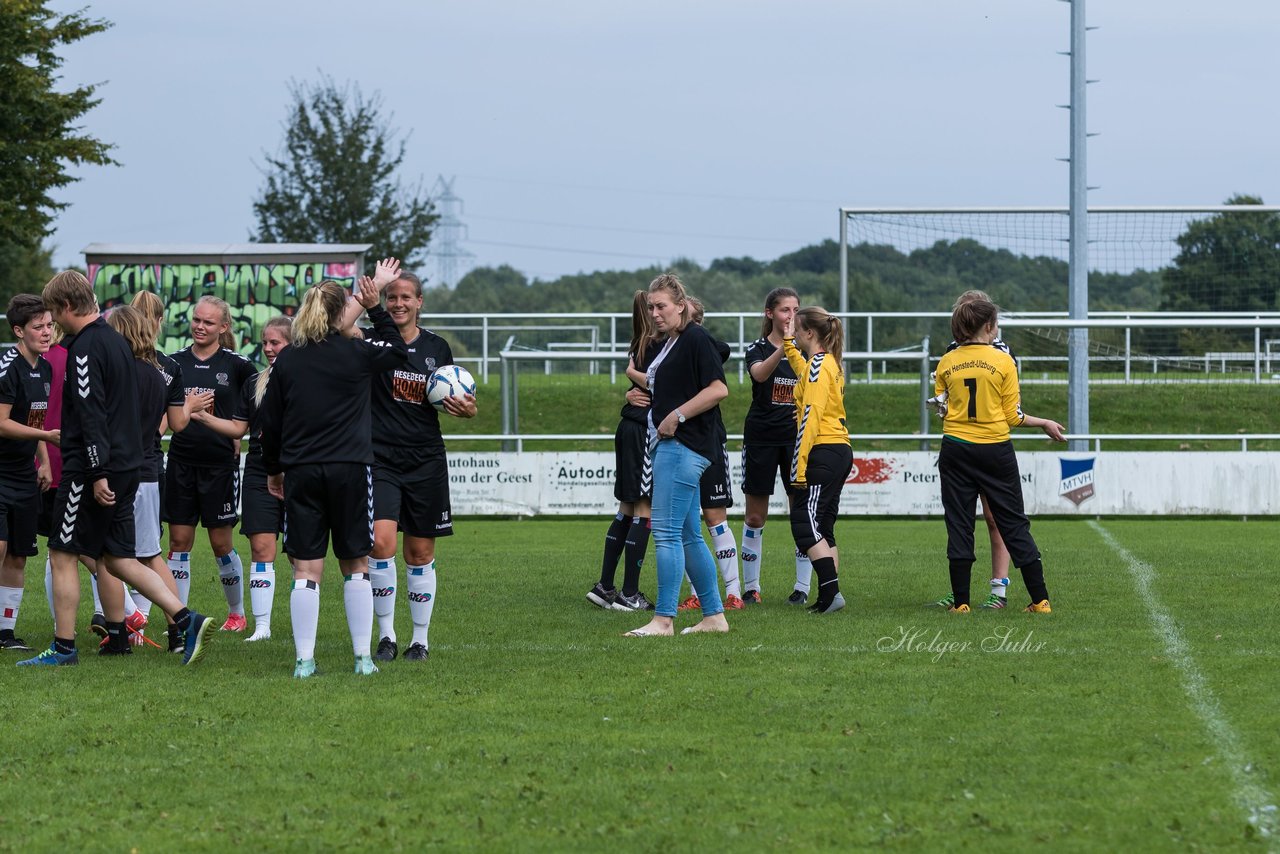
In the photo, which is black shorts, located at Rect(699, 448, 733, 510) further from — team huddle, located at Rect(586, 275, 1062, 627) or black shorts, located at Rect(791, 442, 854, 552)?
black shorts, located at Rect(791, 442, 854, 552)

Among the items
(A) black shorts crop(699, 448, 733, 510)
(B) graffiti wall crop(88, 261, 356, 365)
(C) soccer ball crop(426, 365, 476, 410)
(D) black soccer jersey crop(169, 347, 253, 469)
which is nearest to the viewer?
(C) soccer ball crop(426, 365, 476, 410)

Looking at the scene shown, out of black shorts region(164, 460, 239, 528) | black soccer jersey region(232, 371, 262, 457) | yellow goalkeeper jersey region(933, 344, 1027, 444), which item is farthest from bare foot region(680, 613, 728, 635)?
black shorts region(164, 460, 239, 528)

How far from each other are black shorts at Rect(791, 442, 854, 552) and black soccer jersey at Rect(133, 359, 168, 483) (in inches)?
151

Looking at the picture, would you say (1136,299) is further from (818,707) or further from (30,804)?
(30,804)

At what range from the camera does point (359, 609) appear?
728 centimetres

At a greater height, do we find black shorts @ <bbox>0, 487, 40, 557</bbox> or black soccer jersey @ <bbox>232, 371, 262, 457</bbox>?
black soccer jersey @ <bbox>232, 371, 262, 457</bbox>

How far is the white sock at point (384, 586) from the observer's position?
7695 millimetres

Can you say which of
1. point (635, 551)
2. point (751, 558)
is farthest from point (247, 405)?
point (751, 558)

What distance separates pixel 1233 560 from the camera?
12078 millimetres

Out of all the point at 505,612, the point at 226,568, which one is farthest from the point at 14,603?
the point at 505,612

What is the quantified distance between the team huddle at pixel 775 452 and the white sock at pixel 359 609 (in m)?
1.72

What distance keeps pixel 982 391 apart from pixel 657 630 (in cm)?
256

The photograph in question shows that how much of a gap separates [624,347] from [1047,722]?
764 inches

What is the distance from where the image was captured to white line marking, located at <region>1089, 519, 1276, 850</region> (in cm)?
466
